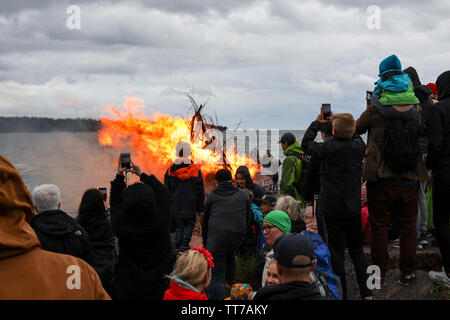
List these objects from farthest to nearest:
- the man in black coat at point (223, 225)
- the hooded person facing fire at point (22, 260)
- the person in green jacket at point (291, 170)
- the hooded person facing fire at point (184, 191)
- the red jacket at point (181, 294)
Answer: the hooded person facing fire at point (184, 191)
the person in green jacket at point (291, 170)
the man in black coat at point (223, 225)
the red jacket at point (181, 294)
the hooded person facing fire at point (22, 260)

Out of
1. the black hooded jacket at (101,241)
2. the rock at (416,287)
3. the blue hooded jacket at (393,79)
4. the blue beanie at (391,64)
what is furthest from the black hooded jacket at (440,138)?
the black hooded jacket at (101,241)

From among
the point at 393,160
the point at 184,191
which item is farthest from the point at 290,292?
the point at 184,191

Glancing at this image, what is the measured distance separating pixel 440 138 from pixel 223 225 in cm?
289

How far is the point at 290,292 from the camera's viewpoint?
272 centimetres

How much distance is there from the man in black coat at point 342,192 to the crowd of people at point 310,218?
12 millimetres

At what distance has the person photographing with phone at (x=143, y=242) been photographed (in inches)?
161

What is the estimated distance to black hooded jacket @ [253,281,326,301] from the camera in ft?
8.83

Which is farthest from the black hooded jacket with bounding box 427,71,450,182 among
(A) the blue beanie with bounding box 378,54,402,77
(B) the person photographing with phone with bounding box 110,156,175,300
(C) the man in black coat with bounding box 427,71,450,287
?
(B) the person photographing with phone with bounding box 110,156,175,300

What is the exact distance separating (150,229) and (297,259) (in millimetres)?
1765

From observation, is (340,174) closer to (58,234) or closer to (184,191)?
(58,234)

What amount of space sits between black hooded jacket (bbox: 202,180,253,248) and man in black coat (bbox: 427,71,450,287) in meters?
2.46

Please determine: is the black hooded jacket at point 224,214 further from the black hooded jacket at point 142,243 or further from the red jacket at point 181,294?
the red jacket at point 181,294
